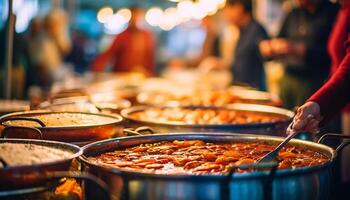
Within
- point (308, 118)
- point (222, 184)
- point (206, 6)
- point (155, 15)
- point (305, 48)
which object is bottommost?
point (222, 184)

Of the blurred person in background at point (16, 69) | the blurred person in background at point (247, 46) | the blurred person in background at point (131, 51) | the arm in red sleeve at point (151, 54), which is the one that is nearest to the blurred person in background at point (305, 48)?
the blurred person in background at point (247, 46)

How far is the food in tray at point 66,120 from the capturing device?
10.6 ft

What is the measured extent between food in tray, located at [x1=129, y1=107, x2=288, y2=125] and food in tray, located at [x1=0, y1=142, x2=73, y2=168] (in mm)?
1626

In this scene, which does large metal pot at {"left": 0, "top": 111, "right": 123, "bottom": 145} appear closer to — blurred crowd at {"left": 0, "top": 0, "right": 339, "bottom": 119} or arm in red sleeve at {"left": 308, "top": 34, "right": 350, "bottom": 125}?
arm in red sleeve at {"left": 308, "top": 34, "right": 350, "bottom": 125}

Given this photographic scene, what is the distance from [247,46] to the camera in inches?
299

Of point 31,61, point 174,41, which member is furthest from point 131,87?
point 174,41

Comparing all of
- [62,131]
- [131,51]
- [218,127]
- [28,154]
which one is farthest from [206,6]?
[28,154]

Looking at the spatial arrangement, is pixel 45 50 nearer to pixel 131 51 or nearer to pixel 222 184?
pixel 131 51

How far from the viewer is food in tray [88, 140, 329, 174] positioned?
252 centimetres

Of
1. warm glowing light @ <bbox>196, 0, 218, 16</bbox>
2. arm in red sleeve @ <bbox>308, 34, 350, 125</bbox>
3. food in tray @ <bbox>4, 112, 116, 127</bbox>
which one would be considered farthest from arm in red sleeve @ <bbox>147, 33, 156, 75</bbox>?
arm in red sleeve @ <bbox>308, 34, 350, 125</bbox>

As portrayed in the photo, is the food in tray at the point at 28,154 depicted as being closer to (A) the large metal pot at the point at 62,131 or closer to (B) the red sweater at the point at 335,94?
(A) the large metal pot at the point at 62,131

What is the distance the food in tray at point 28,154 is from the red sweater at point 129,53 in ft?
24.6

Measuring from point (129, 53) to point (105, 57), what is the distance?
48 cm

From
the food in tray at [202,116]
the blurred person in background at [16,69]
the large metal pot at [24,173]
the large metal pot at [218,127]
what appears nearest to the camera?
the large metal pot at [24,173]
